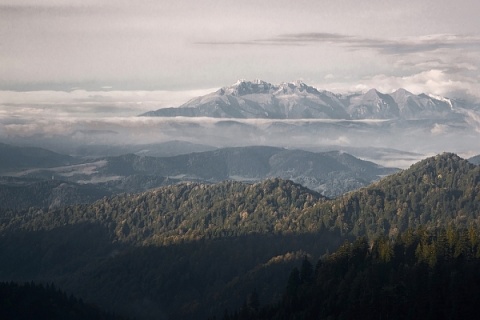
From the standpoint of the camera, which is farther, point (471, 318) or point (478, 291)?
point (478, 291)

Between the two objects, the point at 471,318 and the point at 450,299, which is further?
the point at 450,299
